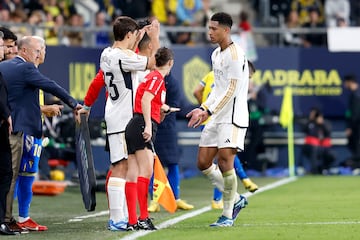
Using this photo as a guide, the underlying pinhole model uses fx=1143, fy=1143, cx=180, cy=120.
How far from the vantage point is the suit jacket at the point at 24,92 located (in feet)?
39.7

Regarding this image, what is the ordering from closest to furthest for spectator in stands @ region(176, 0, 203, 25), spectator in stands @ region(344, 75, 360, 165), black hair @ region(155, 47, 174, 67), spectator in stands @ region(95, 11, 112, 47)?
black hair @ region(155, 47, 174, 67) → spectator in stands @ region(95, 11, 112, 47) → spectator in stands @ region(344, 75, 360, 165) → spectator in stands @ region(176, 0, 203, 25)

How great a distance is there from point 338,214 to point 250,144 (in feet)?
36.3

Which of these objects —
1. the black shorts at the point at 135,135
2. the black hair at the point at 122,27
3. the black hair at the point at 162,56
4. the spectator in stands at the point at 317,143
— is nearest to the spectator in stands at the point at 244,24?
the spectator in stands at the point at 317,143

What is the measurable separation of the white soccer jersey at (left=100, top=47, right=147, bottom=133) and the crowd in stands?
30.5 ft

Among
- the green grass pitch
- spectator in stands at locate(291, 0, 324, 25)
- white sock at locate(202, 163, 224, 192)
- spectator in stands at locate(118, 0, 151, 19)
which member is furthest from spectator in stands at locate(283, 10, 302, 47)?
white sock at locate(202, 163, 224, 192)

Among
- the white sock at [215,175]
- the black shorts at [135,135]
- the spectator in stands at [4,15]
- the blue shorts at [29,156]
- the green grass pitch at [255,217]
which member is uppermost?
the spectator in stands at [4,15]

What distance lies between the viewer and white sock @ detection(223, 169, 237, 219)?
12.1 metres

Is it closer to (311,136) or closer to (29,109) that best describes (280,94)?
(311,136)

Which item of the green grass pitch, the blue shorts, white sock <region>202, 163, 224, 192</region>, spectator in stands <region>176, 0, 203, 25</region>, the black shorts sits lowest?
the green grass pitch

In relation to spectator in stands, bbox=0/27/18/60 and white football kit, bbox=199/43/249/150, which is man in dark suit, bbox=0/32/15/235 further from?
white football kit, bbox=199/43/249/150

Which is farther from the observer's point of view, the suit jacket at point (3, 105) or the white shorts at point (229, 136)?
the white shorts at point (229, 136)

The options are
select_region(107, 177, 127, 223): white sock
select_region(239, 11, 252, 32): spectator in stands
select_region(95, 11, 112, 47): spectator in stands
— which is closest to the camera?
select_region(107, 177, 127, 223): white sock

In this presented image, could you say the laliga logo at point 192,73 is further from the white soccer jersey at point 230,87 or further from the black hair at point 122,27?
the black hair at point 122,27

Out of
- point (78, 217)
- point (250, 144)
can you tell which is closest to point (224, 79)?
point (78, 217)
